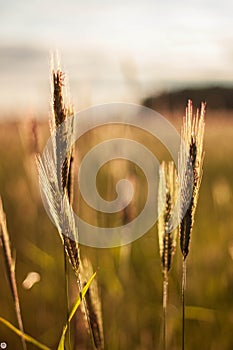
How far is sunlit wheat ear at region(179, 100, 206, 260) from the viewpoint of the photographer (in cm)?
74

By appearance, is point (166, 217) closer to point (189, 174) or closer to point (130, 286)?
point (189, 174)

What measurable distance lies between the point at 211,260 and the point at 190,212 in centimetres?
124

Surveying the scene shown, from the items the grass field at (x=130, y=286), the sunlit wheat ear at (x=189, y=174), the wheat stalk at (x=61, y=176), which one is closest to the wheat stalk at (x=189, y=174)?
the sunlit wheat ear at (x=189, y=174)

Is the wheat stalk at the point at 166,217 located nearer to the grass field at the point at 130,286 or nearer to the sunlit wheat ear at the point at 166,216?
the sunlit wheat ear at the point at 166,216

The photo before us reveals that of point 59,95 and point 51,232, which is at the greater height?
point 59,95

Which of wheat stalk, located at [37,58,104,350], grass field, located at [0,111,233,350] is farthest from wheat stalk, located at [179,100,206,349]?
grass field, located at [0,111,233,350]

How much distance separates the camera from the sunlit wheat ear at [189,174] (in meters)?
0.74

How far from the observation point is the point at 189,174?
0.74m

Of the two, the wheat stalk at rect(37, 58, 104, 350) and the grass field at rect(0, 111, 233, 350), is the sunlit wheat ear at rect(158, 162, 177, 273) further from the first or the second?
the grass field at rect(0, 111, 233, 350)

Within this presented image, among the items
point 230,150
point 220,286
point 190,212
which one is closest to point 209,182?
point 230,150

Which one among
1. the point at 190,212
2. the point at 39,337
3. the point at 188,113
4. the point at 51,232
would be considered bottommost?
the point at 39,337

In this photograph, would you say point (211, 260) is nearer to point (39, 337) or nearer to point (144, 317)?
point (144, 317)

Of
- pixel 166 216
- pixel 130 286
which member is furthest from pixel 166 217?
pixel 130 286

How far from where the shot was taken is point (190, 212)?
29.2 inches
